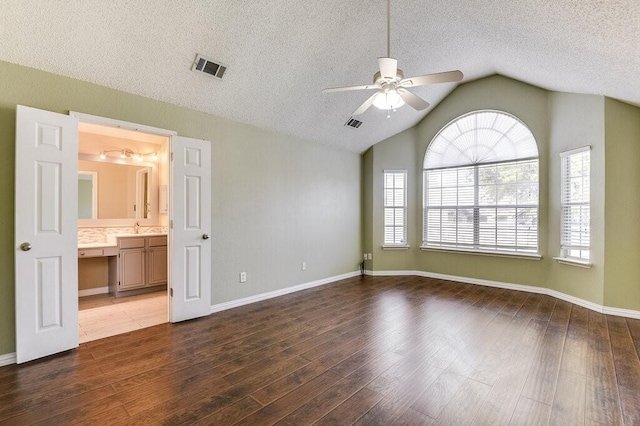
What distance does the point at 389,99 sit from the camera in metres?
2.54

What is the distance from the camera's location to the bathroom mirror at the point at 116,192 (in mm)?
4723

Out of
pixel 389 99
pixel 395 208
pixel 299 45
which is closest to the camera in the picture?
pixel 389 99

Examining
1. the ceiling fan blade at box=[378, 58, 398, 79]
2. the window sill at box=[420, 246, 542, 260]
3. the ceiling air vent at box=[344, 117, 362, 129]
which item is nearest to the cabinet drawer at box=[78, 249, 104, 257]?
the ceiling air vent at box=[344, 117, 362, 129]

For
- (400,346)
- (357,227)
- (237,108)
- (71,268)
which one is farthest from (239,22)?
(357,227)

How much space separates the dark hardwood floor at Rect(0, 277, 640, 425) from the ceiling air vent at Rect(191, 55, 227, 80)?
288 cm

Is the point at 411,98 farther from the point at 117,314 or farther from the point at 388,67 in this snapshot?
the point at 117,314

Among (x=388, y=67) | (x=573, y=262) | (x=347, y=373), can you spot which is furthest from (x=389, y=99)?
(x=573, y=262)

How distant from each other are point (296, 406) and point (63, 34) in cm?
351

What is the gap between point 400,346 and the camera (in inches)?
112

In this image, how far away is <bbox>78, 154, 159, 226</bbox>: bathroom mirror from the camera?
4723mm

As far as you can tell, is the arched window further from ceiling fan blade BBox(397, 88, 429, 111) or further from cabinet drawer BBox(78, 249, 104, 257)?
cabinet drawer BBox(78, 249, 104, 257)

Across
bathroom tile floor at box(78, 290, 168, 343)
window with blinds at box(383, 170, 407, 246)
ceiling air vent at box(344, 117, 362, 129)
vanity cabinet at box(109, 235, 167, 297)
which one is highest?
ceiling air vent at box(344, 117, 362, 129)

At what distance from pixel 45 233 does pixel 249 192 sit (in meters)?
2.23

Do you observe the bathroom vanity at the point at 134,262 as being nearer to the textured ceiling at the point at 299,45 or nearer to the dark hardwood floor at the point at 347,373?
the dark hardwood floor at the point at 347,373
